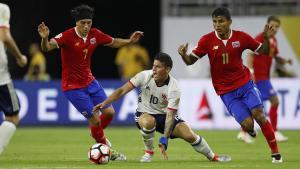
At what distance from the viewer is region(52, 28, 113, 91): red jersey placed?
45.6 feet

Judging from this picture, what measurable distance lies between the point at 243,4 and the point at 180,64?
2.60 metres

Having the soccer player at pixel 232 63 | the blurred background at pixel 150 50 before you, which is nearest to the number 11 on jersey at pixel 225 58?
the soccer player at pixel 232 63

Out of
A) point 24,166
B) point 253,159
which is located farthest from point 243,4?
point 24,166

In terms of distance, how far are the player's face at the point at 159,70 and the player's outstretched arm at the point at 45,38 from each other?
64.2 inches

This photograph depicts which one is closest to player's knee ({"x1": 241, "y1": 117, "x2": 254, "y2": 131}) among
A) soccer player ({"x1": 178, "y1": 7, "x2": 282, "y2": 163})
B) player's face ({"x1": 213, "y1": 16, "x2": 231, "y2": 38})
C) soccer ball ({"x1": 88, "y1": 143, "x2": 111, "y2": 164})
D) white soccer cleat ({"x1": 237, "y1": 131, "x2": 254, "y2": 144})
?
soccer player ({"x1": 178, "y1": 7, "x2": 282, "y2": 163})

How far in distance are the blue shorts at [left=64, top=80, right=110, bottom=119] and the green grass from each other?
0.78 meters

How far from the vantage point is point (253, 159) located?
45.3ft

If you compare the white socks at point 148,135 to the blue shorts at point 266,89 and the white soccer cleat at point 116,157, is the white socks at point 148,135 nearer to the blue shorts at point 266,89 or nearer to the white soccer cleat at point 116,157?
the white soccer cleat at point 116,157

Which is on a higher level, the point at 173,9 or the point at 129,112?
the point at 173,9

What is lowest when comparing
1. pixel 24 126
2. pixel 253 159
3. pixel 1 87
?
pixel 24 126

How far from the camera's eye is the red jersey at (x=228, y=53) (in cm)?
1339

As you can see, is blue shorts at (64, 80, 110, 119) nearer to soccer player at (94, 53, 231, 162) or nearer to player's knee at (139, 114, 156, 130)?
soccer player at (94, 53, 231, 162)

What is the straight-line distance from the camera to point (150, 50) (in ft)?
103

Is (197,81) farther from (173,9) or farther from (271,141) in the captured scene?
(271,141)
